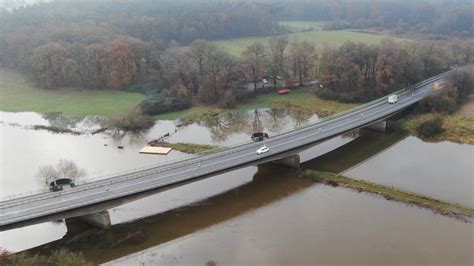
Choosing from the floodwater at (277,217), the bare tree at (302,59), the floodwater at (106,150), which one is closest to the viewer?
the floodwater at (277,217)

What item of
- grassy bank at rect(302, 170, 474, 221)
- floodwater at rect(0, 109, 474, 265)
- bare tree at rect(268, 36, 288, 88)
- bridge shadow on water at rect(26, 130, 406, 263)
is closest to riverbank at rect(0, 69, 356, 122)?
bare tree at rect(268, 36, 288, 88)

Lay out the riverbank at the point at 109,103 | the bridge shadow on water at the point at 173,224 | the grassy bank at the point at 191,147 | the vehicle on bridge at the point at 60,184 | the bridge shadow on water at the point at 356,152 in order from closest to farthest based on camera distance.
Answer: the bridge shadow on water at the point at 173,224
the vehicle on bridge at the point at 60,184
the bridge shadow on water at the point at 356,152
the grassy bank at the point at 191,147
the riverbank at the point at 109,103

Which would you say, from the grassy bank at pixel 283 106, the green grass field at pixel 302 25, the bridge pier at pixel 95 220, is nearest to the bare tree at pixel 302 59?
the grassy bank at pixel 283 106

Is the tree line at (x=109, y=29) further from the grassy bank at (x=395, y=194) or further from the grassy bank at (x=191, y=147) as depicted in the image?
the grassy bank at (x=395, y=194)

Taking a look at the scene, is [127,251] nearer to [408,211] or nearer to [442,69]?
[408,211]

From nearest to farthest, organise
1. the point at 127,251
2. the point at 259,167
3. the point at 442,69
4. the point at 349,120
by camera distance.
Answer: the point at 127,251, the point at 259,167, the point at 349,120, the point at 442,69

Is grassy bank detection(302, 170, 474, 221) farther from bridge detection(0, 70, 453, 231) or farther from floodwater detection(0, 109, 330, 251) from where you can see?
floodwater detection(0, 109, 330, 251)

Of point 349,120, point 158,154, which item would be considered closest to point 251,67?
point 349,120
